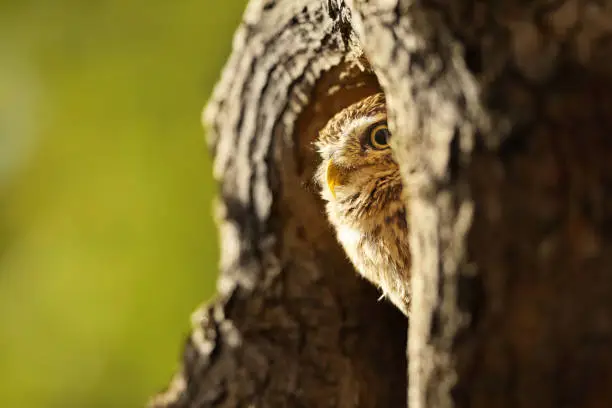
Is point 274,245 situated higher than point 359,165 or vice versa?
point 359,165

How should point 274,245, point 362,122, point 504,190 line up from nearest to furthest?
point 504,190, point 274,245, point 362,122

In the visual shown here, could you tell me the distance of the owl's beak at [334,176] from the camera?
1646mm

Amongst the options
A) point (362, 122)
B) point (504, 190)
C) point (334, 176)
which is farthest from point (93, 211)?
point (504, 190)

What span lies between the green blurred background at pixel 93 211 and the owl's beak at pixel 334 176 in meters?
1.15

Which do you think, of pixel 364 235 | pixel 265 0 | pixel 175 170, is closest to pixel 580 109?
pixel 265 0

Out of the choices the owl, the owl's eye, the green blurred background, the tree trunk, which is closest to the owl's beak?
the owl

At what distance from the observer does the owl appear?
154cm

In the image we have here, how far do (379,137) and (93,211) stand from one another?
1.58 m

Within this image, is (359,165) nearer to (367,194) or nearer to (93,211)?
(367,194)

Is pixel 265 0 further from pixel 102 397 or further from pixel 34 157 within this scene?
pixel 102 397

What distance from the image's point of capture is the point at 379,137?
1670 mm

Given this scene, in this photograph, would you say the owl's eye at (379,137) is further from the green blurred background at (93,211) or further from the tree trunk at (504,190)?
the green blurred background at (93,211)

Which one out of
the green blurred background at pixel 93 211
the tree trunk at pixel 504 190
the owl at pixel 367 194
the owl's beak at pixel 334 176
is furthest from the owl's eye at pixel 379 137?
the green blurred background at pixel 93 211

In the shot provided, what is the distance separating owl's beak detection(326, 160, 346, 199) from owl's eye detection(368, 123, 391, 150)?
0.10 m
